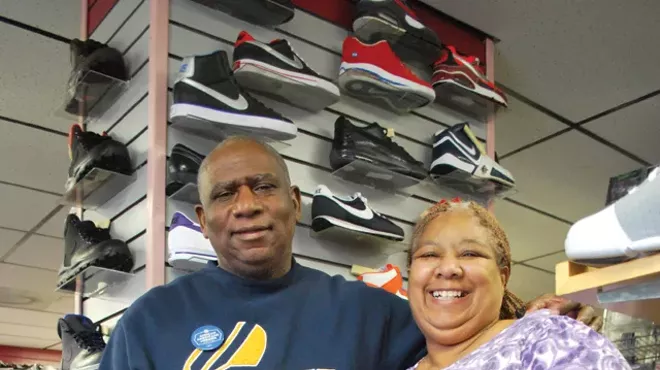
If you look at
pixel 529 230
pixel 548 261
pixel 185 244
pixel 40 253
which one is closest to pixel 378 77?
pixel 185 244

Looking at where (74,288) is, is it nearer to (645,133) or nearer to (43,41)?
(43,41)

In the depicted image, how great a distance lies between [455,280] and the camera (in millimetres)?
1202

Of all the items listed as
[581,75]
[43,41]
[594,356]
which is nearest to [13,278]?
[43,41]

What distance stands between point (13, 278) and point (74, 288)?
4.37m

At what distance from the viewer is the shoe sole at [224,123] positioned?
6.38 feet

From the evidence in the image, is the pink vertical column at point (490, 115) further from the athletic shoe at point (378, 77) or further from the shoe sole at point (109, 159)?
the shoe sole at point (109, 159)

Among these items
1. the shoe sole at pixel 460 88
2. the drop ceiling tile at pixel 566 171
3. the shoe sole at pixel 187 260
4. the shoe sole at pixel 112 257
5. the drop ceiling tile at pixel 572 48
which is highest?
the drop ceiling tile at pixel 572 48

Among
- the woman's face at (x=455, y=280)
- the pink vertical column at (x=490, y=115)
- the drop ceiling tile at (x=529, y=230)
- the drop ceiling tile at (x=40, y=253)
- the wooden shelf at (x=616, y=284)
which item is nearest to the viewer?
the wooden shelf at (x=616, y=284)

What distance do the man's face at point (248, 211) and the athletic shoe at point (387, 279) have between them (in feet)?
2.55

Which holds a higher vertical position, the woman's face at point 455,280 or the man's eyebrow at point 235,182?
the man's eyebrow at point 235,182

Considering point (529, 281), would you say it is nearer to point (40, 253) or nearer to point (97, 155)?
point (40, 253)

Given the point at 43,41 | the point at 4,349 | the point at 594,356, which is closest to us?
the point at 594,356

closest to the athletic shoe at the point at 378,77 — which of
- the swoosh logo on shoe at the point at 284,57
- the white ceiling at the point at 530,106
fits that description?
the swoosh logo on shoe at the point at 284,57

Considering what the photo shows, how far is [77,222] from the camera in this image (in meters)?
2.16
